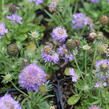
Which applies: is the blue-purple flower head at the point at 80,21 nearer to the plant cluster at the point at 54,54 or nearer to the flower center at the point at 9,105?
the plant cluster at the point at 54,54

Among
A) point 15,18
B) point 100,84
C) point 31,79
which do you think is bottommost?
point 100,84

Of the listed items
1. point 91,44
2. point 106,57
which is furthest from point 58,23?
point 106,57

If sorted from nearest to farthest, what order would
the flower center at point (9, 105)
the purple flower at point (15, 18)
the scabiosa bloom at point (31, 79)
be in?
the flower center at point (9, 105), the scabiosa bloom at point (31, 79), the purple flower at point (15, 18)

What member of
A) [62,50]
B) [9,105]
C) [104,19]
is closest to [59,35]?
[62,50]

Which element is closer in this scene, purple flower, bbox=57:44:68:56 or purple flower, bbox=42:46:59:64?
purple flower, bbox=42:46:59:64

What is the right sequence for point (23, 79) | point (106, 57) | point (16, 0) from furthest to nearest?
point (16, 0)
point (106, 57)
point (23, 79)

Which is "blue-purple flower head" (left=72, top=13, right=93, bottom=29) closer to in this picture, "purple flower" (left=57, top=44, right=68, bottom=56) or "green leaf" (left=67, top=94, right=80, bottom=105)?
"purple flower" (left=57, top=44, right=68, bottom=56)

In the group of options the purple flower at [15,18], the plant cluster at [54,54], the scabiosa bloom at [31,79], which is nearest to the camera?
the scabiosa bloom at [31,79]

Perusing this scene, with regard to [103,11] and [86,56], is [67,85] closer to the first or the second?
[86,56]

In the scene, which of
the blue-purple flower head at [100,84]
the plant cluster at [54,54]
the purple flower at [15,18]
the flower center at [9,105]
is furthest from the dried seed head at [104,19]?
the flower center at [9,105]

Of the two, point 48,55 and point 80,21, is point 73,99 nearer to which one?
point 48,55

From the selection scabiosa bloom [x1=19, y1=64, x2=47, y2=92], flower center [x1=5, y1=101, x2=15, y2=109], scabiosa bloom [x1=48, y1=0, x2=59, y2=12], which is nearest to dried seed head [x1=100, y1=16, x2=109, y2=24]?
scabiosa bloom [x1=48, y1=0, x2=59, y2=12]
